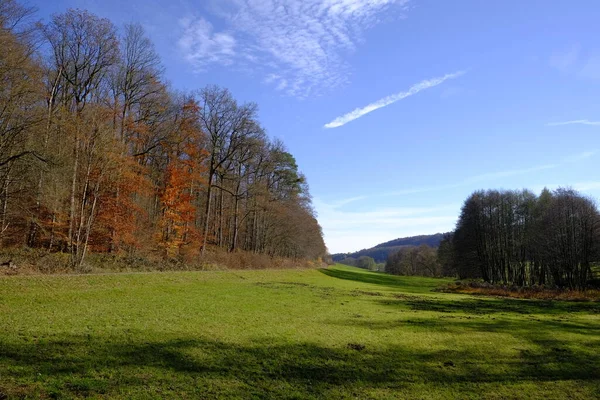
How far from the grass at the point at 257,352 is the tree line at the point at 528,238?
1440 inches

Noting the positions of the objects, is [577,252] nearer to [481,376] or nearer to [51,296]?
[481,376]

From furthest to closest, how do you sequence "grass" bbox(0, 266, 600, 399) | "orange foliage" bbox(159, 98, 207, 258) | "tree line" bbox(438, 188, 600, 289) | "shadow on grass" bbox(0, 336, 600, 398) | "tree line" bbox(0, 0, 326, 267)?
"tree line" bbox(438, 188, 600, 289) → "orange foliage" bbox(159, 98, 207, 258) → "tree line" bbox(0, 0, 326, 267) → "grass" bbox(0, 266, 600, 399) → "shadow on grass" bbox(0, 336, 600, 398)

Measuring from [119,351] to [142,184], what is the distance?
80.9 feet

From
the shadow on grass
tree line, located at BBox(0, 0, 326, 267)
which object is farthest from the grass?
tree line, located at BBox(0, 0, 326, 267)

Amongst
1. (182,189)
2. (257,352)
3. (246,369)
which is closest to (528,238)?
(182,189)

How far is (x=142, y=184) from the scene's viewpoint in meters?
29.0

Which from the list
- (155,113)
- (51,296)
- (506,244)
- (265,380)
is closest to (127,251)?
(155,113)

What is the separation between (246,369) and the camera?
6.74 metres

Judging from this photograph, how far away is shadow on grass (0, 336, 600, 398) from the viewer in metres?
5.35

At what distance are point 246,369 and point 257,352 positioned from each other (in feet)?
3.50

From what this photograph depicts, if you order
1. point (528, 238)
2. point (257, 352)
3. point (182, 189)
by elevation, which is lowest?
point (257, 352)

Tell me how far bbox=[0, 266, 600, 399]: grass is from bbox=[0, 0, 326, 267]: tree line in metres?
8.53

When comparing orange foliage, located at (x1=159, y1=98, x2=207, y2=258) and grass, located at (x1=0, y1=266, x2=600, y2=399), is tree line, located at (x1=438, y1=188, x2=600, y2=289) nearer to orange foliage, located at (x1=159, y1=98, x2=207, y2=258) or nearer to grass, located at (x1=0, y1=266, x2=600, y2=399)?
grass, located at (x1=0, y1=266, x2=600, y2=399)

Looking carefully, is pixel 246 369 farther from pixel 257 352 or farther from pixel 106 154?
pixel 106 154
